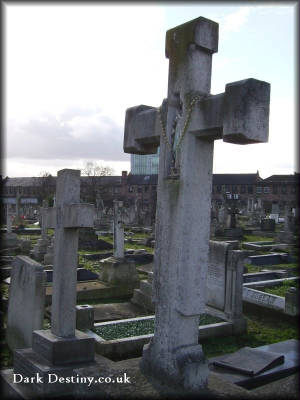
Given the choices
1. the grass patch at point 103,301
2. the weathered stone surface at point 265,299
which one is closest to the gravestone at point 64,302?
the grass patch at point 103,301

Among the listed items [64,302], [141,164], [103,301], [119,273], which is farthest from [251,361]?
[141,164]

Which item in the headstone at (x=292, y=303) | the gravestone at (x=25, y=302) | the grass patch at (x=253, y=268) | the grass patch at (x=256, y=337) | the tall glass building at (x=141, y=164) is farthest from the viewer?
the tall glass building at (x=141, y=164)

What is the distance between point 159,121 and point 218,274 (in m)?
5.47

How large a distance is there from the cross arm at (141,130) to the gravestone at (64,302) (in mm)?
871

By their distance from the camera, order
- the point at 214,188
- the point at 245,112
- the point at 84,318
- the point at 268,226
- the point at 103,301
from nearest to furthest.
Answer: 1. the point at 245,112
2. the point at 84,318
3. the point at 103,301
4. the point at 268,226
5. the point at 214,188

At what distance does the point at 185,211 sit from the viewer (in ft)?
11.9

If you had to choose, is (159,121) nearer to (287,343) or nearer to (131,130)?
(131,130)

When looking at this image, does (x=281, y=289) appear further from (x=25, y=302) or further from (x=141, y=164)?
(x=141, y=164)

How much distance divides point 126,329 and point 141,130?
176 inches

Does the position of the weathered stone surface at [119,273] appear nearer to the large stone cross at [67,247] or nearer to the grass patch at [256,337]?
the grass patch at [256,337]

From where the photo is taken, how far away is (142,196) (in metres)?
82.7

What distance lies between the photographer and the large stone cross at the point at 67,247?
479 cm

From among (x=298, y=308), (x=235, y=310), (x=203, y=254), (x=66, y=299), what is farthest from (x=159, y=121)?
(x=298, y=308)

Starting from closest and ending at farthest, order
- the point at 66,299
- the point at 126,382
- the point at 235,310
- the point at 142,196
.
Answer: the point at 126,382, the point at 66,299, the point at 235,310, the point at 142,196
